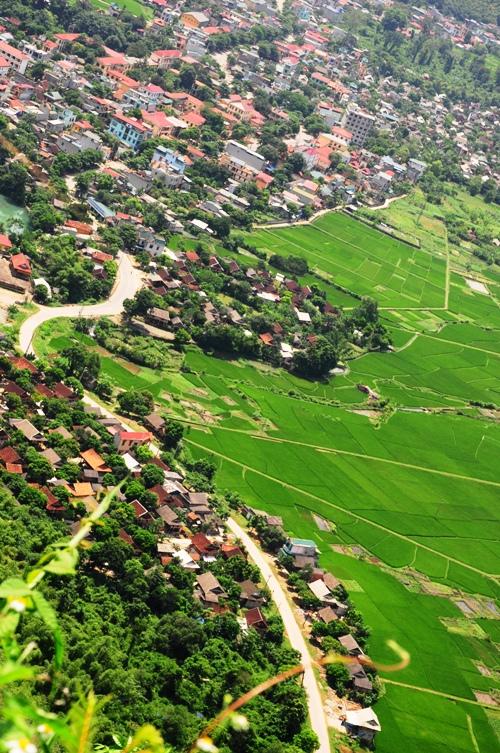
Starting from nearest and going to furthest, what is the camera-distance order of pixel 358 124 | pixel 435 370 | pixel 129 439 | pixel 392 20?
pixel 129 439 → pixel 435 370 → pixel 358 124 → pixel 392 20

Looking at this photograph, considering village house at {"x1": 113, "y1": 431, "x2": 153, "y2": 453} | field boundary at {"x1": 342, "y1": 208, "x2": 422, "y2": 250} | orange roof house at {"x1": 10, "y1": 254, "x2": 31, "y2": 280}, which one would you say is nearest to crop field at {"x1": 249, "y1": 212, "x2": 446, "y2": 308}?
field boundary at {"x1": 342, "y1": 208, "x2": 422, "y2": 250}

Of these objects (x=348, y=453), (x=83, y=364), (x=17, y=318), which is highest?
(x=83, y=364)

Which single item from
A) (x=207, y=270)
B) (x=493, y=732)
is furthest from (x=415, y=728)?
(x=207, y=270)

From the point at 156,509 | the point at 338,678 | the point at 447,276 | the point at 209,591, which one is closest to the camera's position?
the point at 338,678

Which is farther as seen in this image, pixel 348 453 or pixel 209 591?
pixel 348 453

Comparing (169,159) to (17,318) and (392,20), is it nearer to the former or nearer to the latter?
(17,318)

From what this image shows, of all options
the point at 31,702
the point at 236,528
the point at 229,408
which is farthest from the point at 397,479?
the point at 31,702

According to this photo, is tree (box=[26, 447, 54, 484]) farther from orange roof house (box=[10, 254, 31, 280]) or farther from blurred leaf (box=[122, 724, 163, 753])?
blurred leaf (box=[122, 724, 163, 753])
